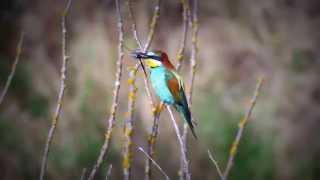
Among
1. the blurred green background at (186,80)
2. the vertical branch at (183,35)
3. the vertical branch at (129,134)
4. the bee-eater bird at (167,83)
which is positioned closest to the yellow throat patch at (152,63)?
the bee-eater bird at (167,83)

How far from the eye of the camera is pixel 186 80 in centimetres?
556

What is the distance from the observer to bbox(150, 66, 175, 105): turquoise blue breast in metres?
2.63

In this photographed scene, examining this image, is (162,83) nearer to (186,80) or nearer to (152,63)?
(152,63)

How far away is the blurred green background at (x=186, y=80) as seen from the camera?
17.7 ft

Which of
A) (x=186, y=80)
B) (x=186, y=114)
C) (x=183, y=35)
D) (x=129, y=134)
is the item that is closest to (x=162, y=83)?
(x=186, y=114)

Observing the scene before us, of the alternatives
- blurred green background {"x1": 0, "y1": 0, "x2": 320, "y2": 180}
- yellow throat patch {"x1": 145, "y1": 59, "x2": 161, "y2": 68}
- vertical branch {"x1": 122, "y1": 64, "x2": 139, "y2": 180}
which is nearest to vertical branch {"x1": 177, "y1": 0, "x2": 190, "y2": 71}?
vertical branch {"x1": 122, "y1": 64, "x2": 139, "y2": 180}

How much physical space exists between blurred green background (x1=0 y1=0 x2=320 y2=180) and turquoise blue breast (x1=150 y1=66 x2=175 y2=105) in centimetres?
257

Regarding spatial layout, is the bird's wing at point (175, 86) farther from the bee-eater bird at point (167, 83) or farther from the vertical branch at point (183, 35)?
the vertical branch at point (183, 35)

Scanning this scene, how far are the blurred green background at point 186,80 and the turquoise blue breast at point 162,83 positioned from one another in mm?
2573

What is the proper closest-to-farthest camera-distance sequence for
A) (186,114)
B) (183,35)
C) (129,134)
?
1. (129,134)
2. (183,35)
3. (186,114)

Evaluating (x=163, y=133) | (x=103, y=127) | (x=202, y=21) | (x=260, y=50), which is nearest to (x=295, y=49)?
(x=260, y=50)

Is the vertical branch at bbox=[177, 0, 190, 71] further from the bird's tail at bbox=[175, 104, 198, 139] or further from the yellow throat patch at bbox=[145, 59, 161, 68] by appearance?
the yellow throat patch at bbox=[145, 59, 161, 68]

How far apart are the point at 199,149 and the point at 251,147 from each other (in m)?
0.37

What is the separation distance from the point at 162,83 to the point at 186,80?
2.87 m
